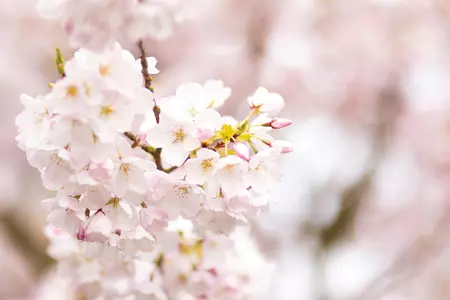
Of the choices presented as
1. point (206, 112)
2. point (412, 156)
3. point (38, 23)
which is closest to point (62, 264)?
point (206, 112)

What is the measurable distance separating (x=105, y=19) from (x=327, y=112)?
1.49 metres

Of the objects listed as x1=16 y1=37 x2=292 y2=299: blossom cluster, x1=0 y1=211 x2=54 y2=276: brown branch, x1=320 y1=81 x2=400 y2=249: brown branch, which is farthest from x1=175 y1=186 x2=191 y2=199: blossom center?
x1=320 y1=81 x2=400 y2=249: brown branch

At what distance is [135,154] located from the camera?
58cm

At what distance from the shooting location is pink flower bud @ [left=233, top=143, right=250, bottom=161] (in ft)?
1.83

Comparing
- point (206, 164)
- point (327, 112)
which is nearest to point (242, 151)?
point (206, 164)

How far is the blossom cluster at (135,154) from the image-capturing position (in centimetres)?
50

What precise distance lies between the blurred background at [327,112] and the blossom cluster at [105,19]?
1.00 meters

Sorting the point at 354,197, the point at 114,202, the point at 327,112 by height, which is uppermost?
the point at 327,112

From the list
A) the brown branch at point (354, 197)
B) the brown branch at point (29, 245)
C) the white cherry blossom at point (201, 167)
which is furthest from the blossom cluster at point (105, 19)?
the brown branch at point (354, 197)

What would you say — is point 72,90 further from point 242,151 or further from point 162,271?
point 162,271

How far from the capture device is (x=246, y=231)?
96 cm

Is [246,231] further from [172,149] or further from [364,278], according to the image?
[364,278]

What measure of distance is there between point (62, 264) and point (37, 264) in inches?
25.0

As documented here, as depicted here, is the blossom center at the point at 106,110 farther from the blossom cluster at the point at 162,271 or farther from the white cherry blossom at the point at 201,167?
the blossom cluster at the point at 162,271
